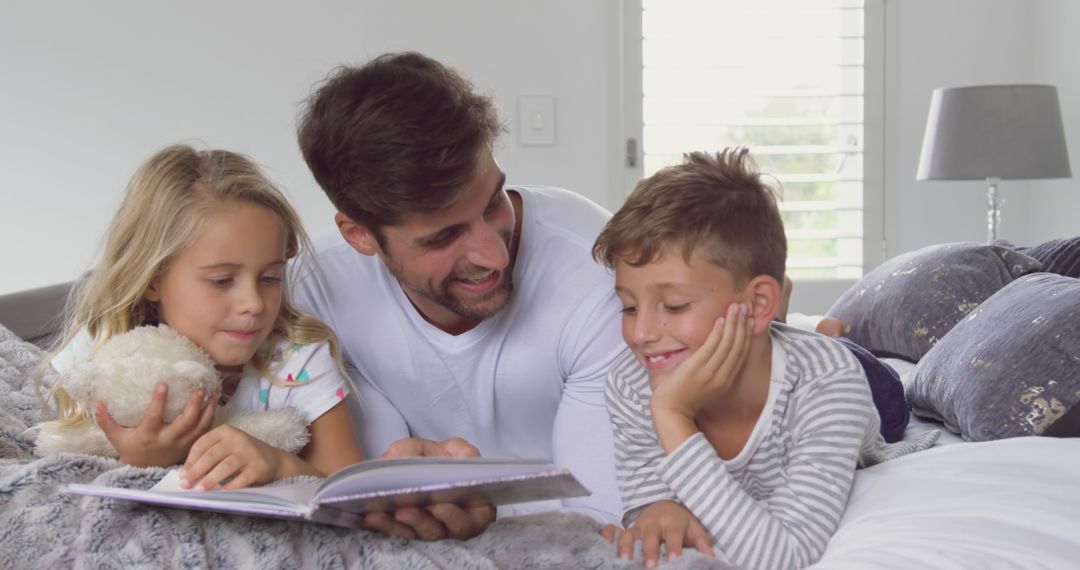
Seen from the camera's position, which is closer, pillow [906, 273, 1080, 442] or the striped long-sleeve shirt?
the striped long-sleeve shirt

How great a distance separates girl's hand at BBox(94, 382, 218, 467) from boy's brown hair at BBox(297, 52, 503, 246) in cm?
35

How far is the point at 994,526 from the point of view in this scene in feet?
3.71

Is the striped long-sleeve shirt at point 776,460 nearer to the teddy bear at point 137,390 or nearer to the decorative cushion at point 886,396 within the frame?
the decorative cushion at point 886,396

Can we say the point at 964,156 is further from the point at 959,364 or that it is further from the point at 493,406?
the point at 493,406

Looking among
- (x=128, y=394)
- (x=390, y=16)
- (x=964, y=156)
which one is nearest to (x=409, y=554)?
(x=128, y=394)

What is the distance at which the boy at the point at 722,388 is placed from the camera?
123cm

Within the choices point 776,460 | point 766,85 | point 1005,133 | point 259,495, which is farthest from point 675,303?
point 766,85

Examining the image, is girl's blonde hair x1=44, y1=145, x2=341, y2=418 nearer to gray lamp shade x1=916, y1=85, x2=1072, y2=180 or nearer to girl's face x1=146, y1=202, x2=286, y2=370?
girl's face x1=146, y1=202, x2=286, y2=370

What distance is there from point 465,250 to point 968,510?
28.0 inches

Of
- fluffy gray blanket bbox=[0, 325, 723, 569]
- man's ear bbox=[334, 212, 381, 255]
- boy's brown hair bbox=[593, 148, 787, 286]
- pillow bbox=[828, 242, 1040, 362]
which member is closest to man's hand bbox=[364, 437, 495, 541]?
fluffy gray blanket bbox=[0, 325, 723, 569]

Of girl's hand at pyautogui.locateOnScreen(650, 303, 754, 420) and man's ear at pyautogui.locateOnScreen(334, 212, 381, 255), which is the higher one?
man's ear at pyautogui.locateOnScreen(334, 212, 381, 255)

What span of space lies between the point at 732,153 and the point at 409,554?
717 millimetres

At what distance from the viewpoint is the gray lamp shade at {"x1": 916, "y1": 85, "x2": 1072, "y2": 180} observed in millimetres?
3518

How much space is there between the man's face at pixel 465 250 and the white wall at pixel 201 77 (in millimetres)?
2524
